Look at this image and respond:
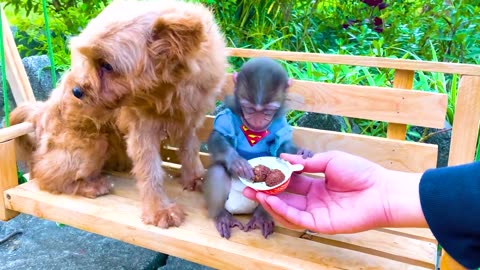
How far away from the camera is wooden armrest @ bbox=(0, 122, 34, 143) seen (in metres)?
2.21

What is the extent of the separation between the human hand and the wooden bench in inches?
5.9

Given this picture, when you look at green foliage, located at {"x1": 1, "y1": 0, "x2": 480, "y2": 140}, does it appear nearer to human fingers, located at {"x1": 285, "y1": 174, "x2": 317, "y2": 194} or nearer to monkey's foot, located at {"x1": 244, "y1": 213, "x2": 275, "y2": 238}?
human fingers, located at {"x1": 285, "y1": 174, "x2": 317, "y2": 194}

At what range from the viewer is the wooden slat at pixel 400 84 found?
7.20 ft

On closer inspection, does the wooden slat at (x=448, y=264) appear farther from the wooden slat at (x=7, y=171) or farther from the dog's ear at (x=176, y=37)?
the wooden slat at (x=7, y=171)

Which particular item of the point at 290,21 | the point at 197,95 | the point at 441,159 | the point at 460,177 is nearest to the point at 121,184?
the point at 197,95

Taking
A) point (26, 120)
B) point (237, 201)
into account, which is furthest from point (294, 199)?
point (26, 120)

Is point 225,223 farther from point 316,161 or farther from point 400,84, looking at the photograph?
point 400,84

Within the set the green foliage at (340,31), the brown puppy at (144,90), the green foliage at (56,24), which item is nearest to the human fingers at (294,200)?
the brown puppy at (144,90)

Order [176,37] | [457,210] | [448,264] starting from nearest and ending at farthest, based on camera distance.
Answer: [457,210]
[448,264]
[176,37]

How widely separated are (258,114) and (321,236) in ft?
1.83

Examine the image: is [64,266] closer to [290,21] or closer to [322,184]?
[322,184]

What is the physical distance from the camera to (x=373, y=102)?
7.18ft

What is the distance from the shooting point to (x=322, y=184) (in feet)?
6.37

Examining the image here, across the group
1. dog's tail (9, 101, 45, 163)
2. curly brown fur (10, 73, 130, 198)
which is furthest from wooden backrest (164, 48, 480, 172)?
dog's tail (9, 101, 45, 163)
